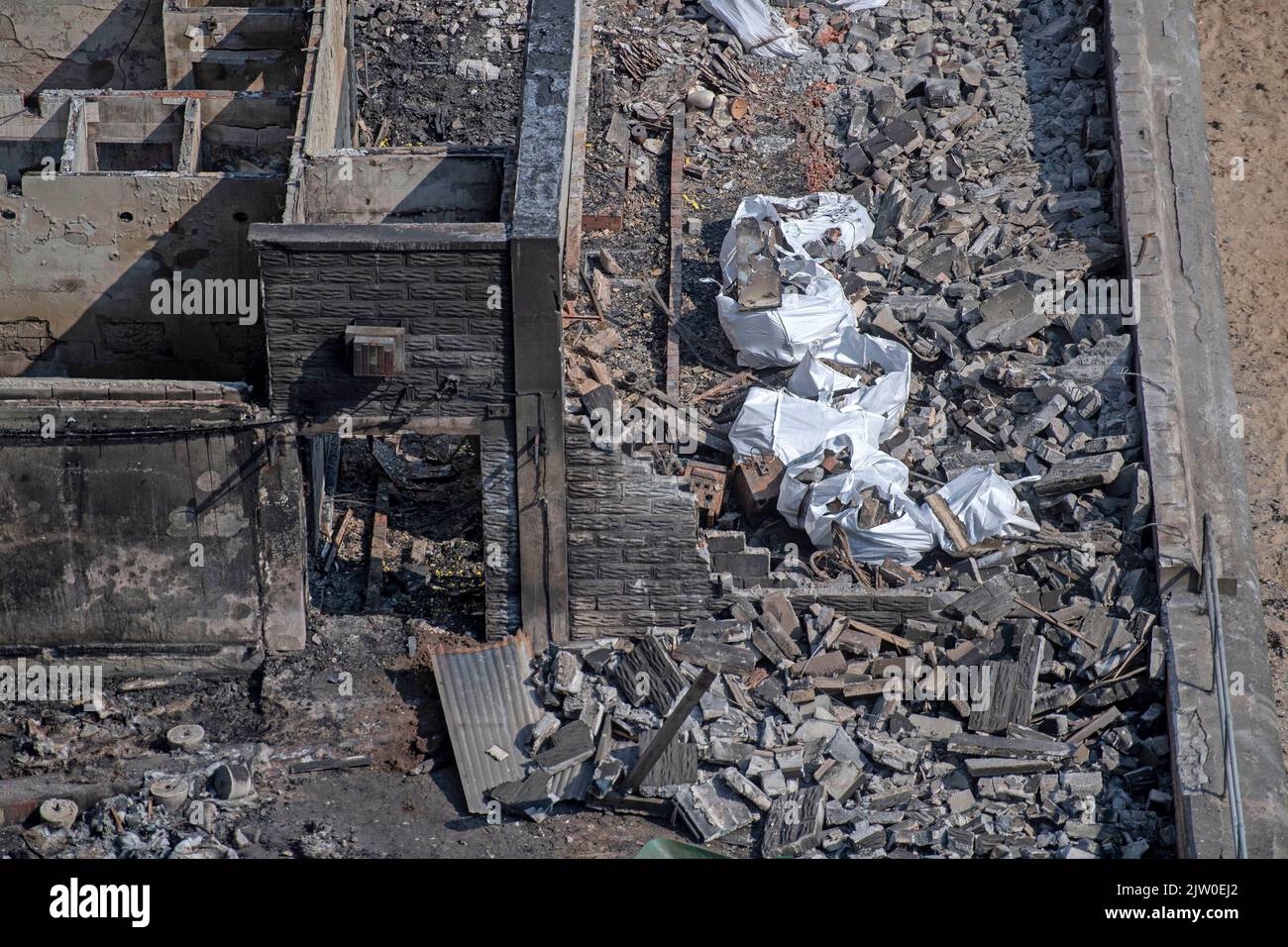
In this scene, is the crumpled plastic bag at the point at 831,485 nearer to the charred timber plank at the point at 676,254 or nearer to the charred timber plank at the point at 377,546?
the charred timber plank at the point at 676,254

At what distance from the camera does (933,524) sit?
16422mm

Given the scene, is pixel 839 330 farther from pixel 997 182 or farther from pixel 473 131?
pixel 473 131

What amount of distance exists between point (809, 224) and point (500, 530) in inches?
269

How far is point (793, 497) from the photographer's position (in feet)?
55.0

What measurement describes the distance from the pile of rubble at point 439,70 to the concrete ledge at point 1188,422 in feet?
26.0

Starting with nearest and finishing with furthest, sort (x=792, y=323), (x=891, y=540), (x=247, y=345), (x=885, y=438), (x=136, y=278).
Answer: (x=136, y=278), (x=891, y=540), (x=247, y=345), (x=885, y=438), (x=792, y=323)

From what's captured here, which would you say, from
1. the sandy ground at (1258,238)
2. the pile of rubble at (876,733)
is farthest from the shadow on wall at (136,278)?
the sandy ground at (1258,238)

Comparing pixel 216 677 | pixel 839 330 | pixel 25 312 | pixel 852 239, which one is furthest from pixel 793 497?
pixel 25 312

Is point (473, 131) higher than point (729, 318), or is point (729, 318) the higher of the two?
point (473, 131)

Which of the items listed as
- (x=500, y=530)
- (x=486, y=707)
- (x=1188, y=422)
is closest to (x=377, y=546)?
(x=500, y=530)

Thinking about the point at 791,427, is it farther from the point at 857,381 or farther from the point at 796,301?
the point at 796,301

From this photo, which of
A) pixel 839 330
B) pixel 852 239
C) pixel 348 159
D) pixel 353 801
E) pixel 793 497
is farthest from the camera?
pixel 852 239

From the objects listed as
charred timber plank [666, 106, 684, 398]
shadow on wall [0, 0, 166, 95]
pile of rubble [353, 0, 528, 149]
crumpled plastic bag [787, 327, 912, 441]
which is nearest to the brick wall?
charred timber plank [666, 106, 684, 398]

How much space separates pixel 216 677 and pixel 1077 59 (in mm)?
13621
